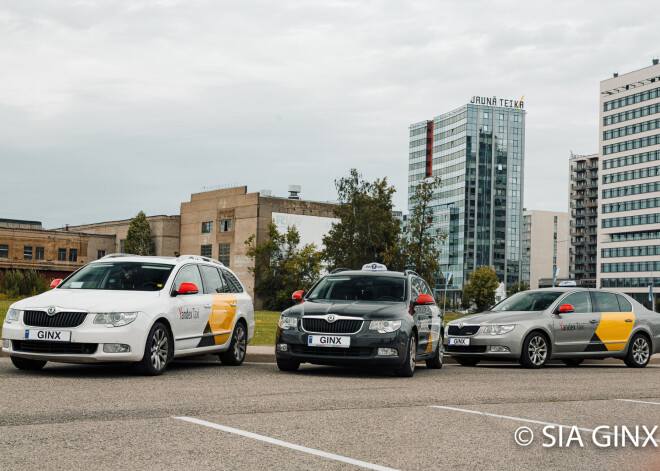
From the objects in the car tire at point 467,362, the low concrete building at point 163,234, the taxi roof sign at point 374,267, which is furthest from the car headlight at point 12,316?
the low concrete building at point 163,234

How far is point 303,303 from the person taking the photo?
13352 millimetres

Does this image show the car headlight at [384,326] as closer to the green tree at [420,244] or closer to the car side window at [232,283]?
the car side window at [232,283]

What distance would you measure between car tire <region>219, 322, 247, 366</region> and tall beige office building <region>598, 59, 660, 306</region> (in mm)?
137077

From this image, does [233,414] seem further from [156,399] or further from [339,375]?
[339,375]

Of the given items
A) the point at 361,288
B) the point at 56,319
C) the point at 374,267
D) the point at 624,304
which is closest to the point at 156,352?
the point at 56,319

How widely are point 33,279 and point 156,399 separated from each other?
35.9 metres

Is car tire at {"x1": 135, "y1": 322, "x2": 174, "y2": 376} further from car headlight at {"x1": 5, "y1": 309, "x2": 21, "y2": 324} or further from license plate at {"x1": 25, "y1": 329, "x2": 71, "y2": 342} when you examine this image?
car headlight at {"x1": 5, "y1": 309, "x2": 21, "y2": 324}

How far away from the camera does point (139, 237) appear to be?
106250 mm

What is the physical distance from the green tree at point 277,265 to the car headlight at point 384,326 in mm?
75857

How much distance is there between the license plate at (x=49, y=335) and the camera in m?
10.9

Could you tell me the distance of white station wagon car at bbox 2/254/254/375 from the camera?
10.9m

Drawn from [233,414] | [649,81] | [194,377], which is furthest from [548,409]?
[649,81]

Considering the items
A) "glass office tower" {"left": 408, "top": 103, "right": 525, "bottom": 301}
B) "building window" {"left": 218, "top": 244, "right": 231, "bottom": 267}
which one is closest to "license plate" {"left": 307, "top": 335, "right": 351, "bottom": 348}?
"building window" {"left": 218, "top": 244, "right": 231, "bottom": 267}

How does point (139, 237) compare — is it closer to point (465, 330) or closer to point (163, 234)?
point (163, 234)
